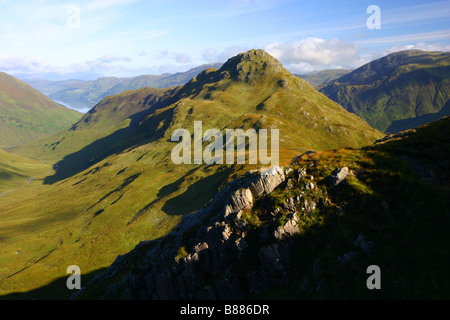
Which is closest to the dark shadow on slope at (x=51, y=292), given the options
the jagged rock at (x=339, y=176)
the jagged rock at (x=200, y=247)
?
the jagged rock at (x=200, y=247)

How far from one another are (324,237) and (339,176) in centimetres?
927

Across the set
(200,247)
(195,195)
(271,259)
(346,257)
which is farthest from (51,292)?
(346,257)

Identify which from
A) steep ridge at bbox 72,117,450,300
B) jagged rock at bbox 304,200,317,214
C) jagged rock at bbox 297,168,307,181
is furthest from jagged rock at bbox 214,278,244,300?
jagged rock at bbox 297,168,307,181

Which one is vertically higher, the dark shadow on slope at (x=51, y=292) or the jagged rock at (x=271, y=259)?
the jagged rock at (x=271, y=259)

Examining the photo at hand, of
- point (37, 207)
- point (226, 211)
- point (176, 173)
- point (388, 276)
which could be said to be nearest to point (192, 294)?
point (226, 211)

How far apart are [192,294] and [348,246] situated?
2314 cm

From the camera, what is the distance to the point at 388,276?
24234 mm

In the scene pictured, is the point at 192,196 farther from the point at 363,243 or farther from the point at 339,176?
the point at 363,243

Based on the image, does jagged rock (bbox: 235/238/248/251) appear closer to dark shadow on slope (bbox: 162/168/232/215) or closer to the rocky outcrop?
the rocky outcrop

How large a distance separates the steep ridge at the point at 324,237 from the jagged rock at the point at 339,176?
0.13 meters

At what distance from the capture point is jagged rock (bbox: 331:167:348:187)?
112ft

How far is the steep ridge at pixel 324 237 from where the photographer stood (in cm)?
2503

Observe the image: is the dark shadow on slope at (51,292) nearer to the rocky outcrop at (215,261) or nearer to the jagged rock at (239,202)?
the rocky outcrop at (215,261)

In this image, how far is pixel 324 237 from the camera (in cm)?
3008
